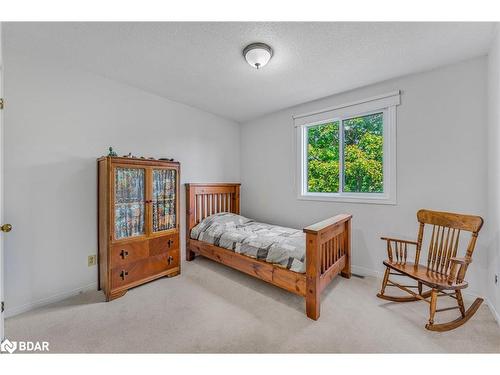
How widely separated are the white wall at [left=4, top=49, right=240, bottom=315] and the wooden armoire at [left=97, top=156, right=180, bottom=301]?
195 mm

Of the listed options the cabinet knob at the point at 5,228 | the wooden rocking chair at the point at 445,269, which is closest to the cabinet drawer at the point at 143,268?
the cabinet knob at the point at 5,228

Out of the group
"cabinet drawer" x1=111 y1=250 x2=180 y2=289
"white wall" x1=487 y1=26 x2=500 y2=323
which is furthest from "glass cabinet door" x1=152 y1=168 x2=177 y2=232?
"white wall" x1=487 y1=26 x2=500 y2=323

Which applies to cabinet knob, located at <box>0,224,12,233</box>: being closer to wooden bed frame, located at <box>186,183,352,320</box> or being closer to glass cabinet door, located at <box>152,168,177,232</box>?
glass cabinet door, located at <box>152,168,177,232</box>

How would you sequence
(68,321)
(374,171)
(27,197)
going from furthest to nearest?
1. (374,171)
2. (27,197)
3. (68,321)

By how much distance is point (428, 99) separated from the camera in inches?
92.0

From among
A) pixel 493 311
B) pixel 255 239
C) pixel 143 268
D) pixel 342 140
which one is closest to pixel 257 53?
pixel 342 140

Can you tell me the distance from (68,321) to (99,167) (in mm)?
1469

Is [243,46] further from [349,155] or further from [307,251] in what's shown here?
[349,155]

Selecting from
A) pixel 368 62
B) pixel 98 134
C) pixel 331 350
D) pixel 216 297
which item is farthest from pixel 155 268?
pixel 368 62

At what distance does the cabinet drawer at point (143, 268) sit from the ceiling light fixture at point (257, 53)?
2.30m

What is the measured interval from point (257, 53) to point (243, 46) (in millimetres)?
141

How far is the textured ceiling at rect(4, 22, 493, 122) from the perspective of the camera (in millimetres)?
1696

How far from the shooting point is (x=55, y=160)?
7.12ft

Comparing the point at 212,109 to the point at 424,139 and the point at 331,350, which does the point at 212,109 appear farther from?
the point at 331,350
